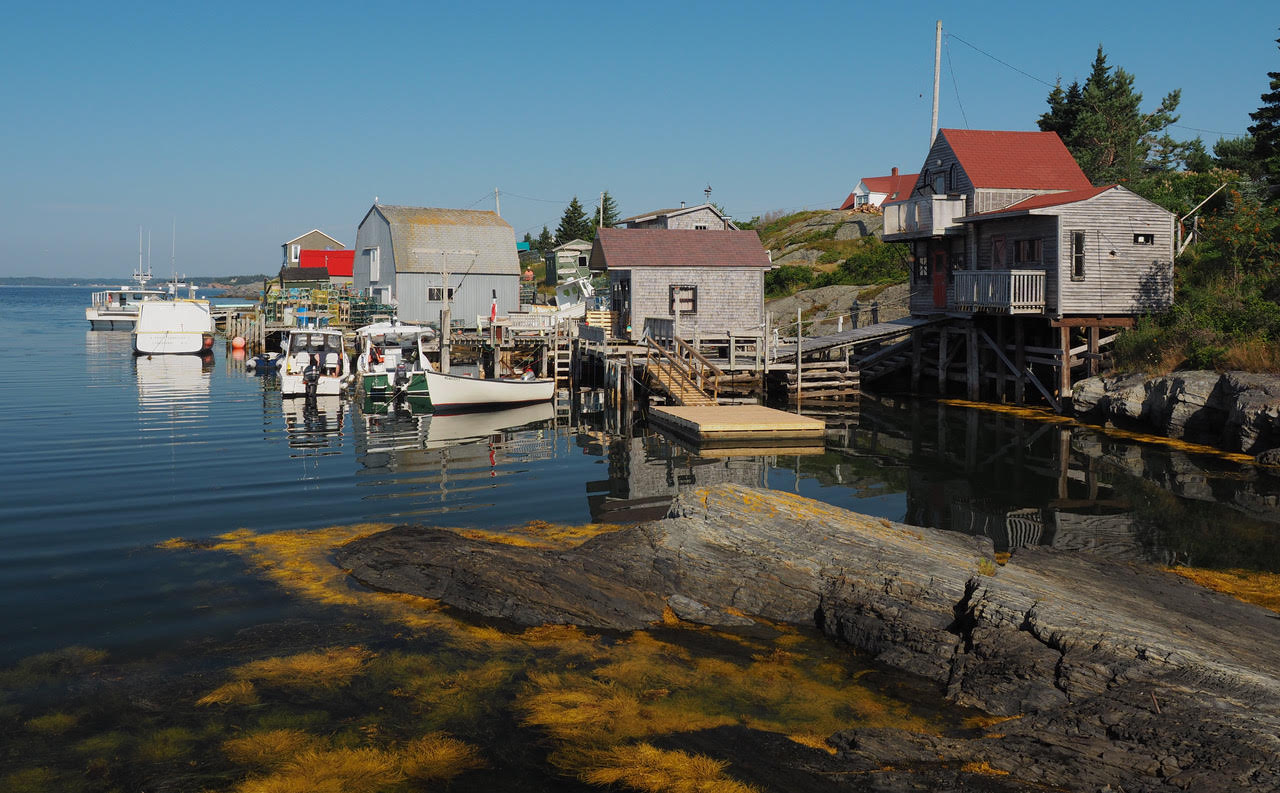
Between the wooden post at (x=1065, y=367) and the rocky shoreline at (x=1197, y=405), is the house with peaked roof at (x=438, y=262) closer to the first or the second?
the wooden post at (x=1065, y=367)

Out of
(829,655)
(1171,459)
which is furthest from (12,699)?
(1171,459)

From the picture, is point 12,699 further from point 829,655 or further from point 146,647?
point 829,655

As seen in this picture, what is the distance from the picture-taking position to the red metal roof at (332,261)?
9319 centimetres

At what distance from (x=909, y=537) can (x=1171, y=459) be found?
1487cm

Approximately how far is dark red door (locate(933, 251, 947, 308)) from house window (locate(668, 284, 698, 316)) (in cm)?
1170

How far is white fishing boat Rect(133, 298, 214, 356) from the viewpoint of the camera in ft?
210

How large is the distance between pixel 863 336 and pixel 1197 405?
14402 millimetres

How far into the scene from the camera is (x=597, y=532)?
17875 mm

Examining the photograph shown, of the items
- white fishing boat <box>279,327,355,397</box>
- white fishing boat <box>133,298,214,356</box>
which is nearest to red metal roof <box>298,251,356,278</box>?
white fishing boat <box>133,298,214,356</box>

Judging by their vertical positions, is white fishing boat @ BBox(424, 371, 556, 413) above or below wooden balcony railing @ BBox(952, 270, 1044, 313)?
below

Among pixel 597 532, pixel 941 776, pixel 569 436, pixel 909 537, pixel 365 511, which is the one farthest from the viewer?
pixel 569 436

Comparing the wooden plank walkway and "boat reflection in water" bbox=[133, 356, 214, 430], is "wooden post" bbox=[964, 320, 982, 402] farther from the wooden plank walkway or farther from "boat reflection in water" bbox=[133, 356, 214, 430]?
"boat reflection in water" bbox=[133, 356, 214, 430]

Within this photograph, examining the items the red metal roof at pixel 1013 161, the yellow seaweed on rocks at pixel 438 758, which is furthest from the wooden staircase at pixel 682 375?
the yellow seaweed on rocks at pixel 438 758

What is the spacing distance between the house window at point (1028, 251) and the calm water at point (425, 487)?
5567 millimetres
